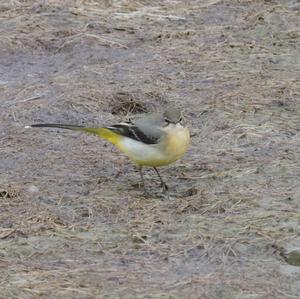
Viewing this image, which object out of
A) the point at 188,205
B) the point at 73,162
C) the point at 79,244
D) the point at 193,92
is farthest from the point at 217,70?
the point at 79,244

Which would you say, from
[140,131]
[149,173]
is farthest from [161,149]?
[149,173]

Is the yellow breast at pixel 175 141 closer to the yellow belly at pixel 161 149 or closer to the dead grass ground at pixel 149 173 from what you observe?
the yellow belly at pixel 161 149

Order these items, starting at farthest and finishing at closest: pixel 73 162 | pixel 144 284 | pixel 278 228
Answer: pixel 73 162 < pixel 278 228 < pixel 144 284

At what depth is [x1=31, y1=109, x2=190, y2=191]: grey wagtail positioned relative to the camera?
789 centimetres

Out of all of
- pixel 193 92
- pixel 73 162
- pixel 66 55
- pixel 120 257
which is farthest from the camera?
pixel 66 55

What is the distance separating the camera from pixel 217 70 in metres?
11.0

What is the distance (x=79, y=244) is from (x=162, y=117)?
159 centimetres

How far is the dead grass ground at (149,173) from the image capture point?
6465 millimetres

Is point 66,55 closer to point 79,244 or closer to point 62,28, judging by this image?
point 62,28

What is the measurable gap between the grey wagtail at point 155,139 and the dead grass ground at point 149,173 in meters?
0.31

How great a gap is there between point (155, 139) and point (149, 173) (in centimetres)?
74

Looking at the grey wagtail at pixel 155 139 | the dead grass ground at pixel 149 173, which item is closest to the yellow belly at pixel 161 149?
the grey wagtail at pixel 155 139

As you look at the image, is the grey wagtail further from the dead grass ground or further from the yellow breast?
the dead grass ground

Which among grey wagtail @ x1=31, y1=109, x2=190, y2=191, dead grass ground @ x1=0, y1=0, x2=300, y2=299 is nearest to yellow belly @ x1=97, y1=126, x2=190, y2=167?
grey wagtail @ x1=31, y1=109, x2=190, y2=191
